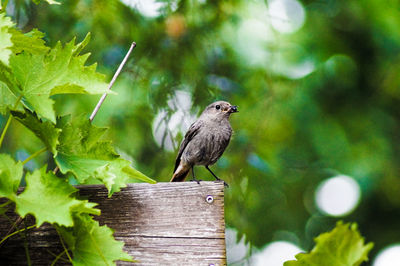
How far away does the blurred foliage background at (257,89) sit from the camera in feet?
7.86

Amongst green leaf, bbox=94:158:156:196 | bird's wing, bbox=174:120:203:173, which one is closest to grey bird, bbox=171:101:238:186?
bird's wing, bbox=174:120:203:173

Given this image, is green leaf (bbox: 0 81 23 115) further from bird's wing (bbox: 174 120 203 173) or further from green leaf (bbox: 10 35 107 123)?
bird's wing (bbox: 174 120 203 173)

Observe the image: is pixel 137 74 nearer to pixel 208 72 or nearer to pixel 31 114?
pixel 208 72

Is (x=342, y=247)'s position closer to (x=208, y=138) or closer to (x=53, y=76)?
(x=53, y=76)

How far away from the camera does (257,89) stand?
2564 millimetres

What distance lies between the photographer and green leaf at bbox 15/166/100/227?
2.32ft

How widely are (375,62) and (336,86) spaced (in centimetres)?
25

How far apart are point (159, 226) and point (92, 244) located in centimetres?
28

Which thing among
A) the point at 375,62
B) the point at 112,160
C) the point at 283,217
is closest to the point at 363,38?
the point at 375,62

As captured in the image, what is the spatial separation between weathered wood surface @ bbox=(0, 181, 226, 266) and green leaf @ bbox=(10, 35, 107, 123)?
0.35 m

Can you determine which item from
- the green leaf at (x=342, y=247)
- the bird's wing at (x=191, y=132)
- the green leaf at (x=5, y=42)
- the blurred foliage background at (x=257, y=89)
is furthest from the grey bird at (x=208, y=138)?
the green leaf at (x=342, y=247)

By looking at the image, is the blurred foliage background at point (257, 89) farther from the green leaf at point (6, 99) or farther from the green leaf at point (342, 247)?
the green leaf at point (342, 247)

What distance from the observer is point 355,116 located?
269 cm

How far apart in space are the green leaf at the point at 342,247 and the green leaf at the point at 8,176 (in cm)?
43
